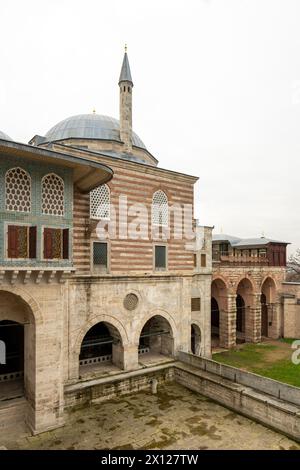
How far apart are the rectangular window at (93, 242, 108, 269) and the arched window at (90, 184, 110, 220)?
4.41 ft

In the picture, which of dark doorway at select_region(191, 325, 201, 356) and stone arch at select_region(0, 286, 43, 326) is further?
dark doorway at select_region(191, 325, 201, 356)

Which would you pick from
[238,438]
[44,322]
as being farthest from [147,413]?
[44,322]

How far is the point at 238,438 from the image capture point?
1061 cm

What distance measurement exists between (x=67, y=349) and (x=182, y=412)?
18.4 feet

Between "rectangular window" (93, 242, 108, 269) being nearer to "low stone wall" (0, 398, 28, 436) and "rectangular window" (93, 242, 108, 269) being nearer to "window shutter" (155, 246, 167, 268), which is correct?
"window shutter" (155, 246, 167, 268)

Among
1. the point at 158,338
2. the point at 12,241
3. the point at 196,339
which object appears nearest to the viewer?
the point at 12,241

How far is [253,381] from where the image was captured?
12828 millimetres

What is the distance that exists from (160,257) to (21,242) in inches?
332

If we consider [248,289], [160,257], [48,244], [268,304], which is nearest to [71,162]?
[48,244]

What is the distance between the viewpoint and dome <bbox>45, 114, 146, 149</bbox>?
69.7 feet

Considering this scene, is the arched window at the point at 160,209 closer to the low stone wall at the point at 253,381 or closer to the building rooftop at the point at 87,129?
the building rooftop at the point at 87,129

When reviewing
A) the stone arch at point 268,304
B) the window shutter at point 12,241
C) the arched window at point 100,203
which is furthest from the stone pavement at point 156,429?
the stone arch at point 268,304

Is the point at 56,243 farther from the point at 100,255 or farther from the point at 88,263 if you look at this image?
the point at 100,255

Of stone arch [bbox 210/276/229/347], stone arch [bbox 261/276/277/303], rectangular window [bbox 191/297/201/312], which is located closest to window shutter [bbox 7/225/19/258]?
rectangular window [bbox 191/297/201/312]
